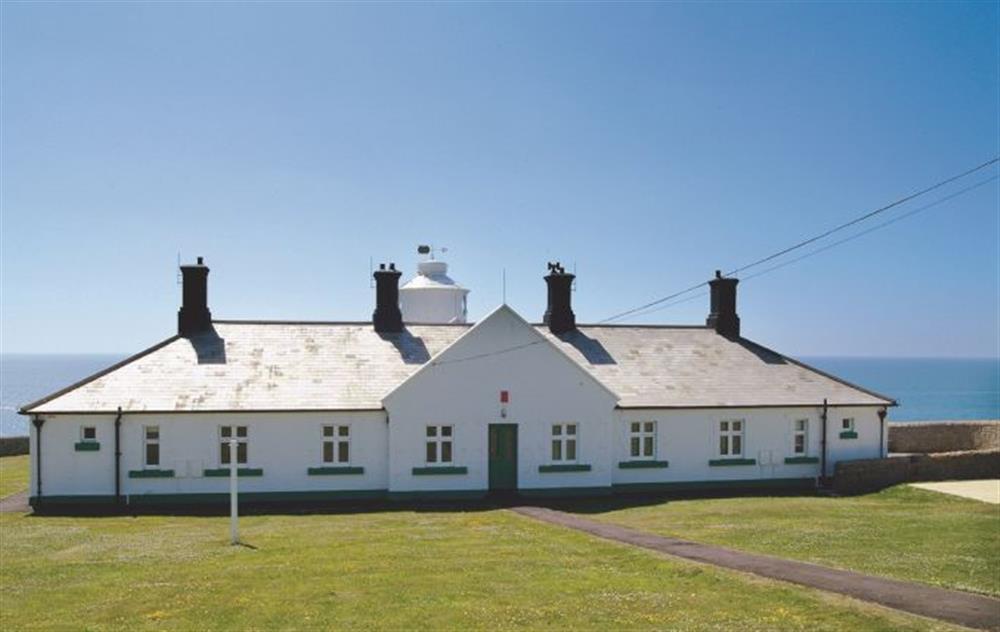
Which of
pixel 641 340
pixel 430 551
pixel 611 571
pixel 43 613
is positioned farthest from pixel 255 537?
pixel 641 340

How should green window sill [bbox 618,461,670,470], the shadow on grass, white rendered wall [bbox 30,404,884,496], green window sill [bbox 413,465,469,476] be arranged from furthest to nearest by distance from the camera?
green window sill [bbox 618,461,670,470] < green window sill [bbox 413,465,469,476] < white rendered wall [bbox 30,404,884,496] < the shadow on grass

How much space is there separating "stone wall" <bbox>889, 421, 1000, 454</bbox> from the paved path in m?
33.7

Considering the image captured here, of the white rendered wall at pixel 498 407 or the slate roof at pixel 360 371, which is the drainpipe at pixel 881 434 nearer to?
the slate roof at pixel 360 371

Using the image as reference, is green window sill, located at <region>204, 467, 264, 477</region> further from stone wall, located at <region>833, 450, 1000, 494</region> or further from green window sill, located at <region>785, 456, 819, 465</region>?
stone wall, located at <region>833, 450, 1000, 494</region>

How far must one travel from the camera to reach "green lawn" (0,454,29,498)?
29781 mm

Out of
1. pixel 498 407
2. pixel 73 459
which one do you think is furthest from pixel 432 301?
pixel 73 459

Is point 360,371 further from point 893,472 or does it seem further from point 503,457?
point 893,472

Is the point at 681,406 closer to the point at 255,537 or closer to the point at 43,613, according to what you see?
the point at 255,537

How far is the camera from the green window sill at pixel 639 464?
97.5 feet

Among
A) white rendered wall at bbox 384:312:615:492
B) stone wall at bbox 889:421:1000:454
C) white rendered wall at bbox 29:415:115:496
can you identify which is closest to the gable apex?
white rendered wall at bbox 384:312:615:492

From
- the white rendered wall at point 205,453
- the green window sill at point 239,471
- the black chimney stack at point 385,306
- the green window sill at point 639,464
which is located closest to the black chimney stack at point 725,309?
the green window sill at point 639,464

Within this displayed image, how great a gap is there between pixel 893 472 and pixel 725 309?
9028 millimetres

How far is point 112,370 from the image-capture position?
92.4ft

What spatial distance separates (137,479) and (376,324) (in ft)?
31.6
